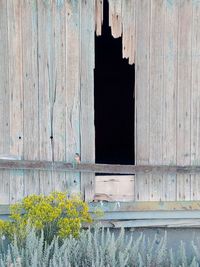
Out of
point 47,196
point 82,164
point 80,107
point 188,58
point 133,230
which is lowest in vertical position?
point 133,230

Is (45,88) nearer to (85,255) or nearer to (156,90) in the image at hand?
(156,90)

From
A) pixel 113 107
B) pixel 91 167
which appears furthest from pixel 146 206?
pixel 113 107

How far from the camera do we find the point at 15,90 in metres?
4.18

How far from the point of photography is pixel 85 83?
13.9ft

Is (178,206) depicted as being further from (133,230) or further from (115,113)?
(115,113)

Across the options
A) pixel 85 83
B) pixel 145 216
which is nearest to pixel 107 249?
pixel 145 216

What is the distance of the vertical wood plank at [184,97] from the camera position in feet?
13.9

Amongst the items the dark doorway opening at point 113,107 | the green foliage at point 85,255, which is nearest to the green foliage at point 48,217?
the green foliage at point 85,255

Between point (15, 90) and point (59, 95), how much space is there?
0.39m

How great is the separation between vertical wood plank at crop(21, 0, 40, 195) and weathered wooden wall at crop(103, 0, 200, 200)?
0.71 metres

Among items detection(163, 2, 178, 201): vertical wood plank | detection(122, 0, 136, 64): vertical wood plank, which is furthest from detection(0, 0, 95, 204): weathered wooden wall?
detection(163, 2, 178, 201): vertical wood plank

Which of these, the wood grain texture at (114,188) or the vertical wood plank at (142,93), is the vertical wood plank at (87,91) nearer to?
the wood grain texture at (114,188)

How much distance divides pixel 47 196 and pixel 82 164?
1.38 feet

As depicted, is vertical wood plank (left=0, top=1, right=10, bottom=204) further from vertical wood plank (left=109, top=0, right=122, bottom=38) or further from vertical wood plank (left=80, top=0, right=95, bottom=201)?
vertical wood plank (left=109, top=0, right=122, bottom=38)
